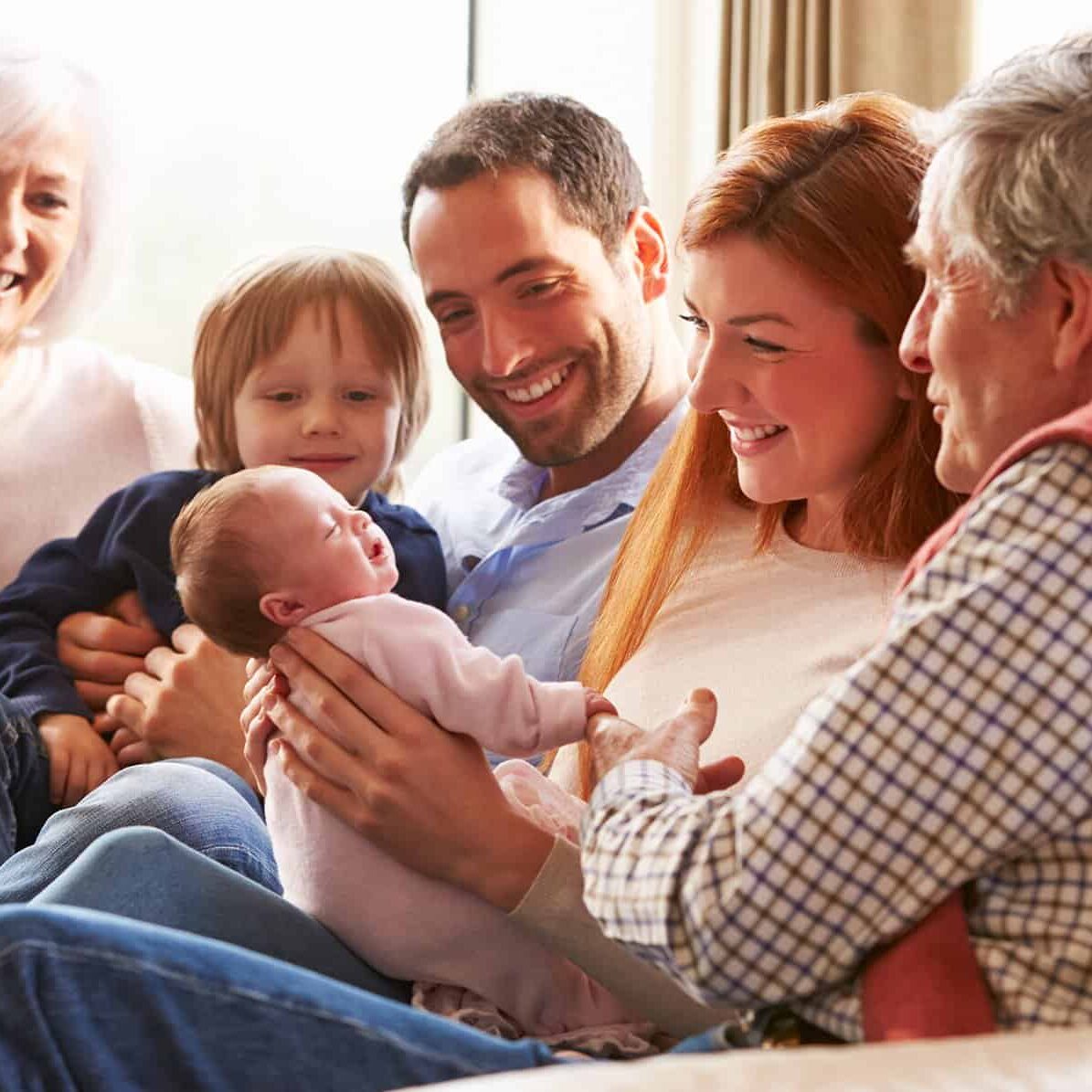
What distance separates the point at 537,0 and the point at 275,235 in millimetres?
745

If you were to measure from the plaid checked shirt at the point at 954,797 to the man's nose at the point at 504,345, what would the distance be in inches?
48.7

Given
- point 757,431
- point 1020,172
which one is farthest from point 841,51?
point 1020,172

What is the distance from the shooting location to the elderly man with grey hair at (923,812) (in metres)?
0.98

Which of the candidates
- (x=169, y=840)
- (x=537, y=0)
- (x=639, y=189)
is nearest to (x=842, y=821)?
(x=169, y=840)

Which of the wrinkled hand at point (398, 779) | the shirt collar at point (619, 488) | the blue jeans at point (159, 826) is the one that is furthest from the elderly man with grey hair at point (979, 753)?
the shirt collar at point (619, 488)

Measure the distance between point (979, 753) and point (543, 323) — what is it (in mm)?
1367

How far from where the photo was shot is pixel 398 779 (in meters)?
1.45

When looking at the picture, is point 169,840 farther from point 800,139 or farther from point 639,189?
point 639,189

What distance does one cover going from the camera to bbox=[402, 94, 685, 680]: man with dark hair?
7.05 feet

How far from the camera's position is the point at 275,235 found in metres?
3.34

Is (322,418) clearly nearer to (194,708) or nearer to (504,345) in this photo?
(504,345)

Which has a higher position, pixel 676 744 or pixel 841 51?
pixel 841 51

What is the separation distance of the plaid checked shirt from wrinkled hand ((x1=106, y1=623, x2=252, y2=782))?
1181mm

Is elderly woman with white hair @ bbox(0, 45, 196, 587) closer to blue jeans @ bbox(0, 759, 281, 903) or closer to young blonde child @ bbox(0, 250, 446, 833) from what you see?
young blonde child @ bbox(0, 250, 446, 833)
